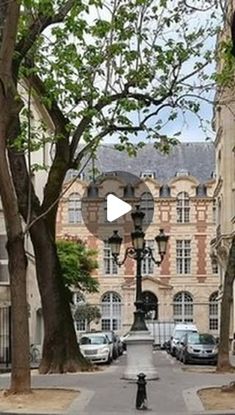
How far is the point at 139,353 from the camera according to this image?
22.2 meters

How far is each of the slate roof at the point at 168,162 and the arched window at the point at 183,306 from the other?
34.4 ft

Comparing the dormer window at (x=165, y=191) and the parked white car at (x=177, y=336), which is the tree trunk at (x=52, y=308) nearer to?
the parked white car at (x=177, y=336)

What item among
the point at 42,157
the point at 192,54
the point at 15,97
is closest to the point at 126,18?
the point at 192,54

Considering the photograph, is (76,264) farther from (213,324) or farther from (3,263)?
(213,324)

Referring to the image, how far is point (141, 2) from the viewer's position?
19.4 m

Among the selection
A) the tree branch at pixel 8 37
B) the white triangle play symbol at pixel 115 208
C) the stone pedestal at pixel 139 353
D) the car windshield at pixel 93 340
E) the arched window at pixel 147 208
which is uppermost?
the tree branch at pixel 8 37

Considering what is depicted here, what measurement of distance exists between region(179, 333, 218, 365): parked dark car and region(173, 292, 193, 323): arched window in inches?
1503

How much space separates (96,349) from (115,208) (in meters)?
13.2

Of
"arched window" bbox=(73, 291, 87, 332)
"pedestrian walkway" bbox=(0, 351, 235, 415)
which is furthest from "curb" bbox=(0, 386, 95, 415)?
"arched window" bbox=(73, 291, 87, 332)

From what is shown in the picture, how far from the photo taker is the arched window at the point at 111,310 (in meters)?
77.7

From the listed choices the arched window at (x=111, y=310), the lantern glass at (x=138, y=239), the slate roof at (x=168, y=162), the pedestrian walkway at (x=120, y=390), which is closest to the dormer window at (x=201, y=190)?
the slate roof at (x=168, y=162)

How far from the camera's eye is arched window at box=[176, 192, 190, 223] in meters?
78.6

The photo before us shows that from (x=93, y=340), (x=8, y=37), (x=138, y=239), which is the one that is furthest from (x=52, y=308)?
(x=93, y=340)

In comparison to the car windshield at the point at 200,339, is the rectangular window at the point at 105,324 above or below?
below
